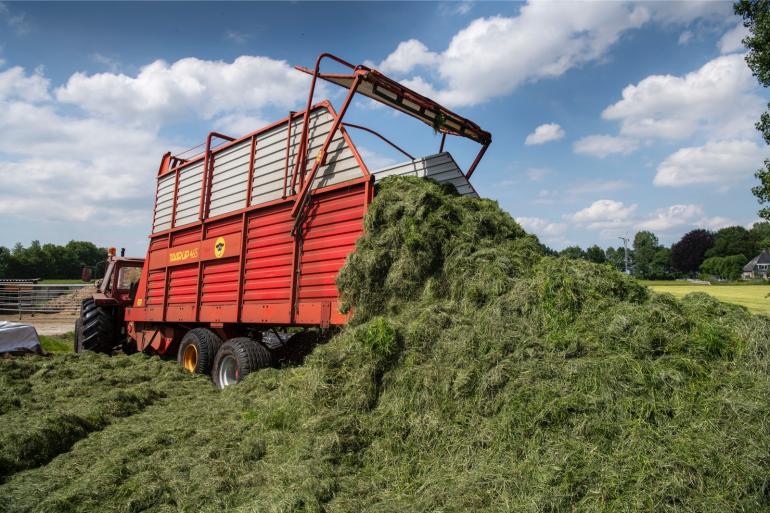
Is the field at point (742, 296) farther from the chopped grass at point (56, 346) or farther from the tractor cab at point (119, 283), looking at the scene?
the chopped grass at point (56, 346)

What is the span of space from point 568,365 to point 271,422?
2799 millimetres

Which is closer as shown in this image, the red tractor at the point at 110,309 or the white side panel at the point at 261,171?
the white side panel at the point at 261,171

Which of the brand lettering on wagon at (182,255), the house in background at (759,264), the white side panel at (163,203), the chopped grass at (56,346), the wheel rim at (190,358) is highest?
the house in background at (759,264)

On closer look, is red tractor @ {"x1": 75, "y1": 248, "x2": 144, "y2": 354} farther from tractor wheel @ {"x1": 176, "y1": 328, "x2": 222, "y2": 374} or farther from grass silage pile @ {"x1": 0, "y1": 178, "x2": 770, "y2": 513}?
grass silage pile @ {"x1": 0, "y1": 178, "x2": 770, "y2": 513}

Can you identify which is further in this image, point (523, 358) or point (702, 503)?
point (523, 358)

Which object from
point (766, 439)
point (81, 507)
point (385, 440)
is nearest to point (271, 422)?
point (385, 440)

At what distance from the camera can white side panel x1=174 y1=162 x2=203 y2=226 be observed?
383 inches

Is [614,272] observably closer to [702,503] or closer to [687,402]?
[687,402]

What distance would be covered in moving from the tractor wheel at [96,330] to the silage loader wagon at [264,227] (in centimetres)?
159

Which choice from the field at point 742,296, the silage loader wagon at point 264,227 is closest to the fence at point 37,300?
the silage loader wagon at point 264,227

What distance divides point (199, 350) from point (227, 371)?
0.88m

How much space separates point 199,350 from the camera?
856 centimetres

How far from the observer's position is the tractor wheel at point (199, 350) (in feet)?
27.9

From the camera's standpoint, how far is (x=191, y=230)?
982 centimetres
